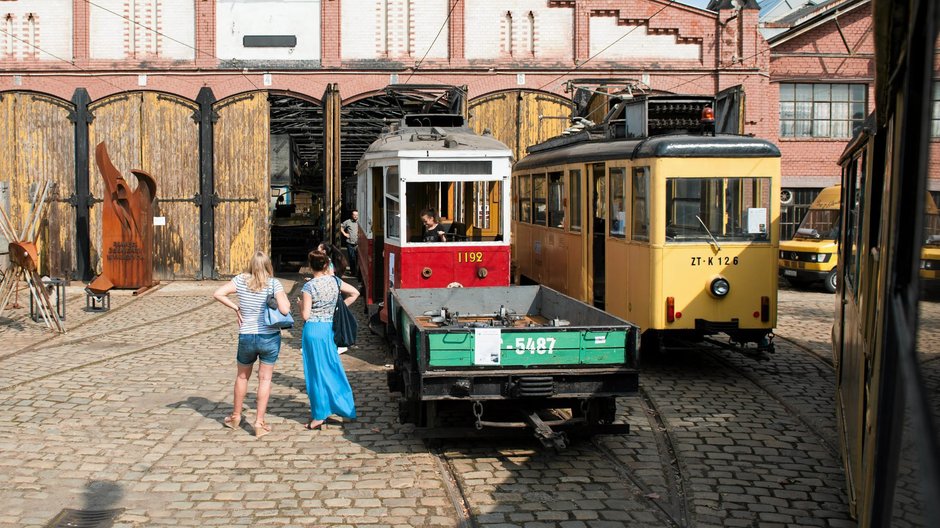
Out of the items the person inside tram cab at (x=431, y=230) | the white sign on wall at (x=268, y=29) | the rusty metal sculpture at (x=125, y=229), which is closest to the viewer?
the person inside tram cab at (x=431, y=230)

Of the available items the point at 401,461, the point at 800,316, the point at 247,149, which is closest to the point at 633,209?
the point at 401,461

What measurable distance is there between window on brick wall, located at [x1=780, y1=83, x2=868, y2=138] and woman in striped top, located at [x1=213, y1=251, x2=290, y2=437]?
21283 millimetres

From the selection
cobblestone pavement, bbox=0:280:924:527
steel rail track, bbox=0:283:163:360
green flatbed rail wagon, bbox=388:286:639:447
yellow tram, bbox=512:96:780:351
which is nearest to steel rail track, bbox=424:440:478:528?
cobblestone pavement, bbox=0:280:924:527

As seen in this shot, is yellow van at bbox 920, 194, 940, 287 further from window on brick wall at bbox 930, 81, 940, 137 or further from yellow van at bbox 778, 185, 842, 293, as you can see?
yellow van at bbox 778, 185, 842, 293

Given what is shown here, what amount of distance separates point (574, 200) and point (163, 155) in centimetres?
1285

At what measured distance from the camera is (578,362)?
7.85 m

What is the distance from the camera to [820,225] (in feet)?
71.7

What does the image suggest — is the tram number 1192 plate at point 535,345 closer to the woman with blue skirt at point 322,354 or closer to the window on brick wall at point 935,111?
the woman with blue skirt at point 322,354

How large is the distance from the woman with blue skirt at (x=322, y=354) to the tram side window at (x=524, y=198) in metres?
8.29

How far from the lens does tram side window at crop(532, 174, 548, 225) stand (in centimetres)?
1565

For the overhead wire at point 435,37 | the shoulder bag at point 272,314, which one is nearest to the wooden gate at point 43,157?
the overhead wire at point 435,37

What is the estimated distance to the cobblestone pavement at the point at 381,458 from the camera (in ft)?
21.8

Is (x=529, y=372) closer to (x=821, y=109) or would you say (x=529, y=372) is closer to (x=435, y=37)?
(x=435, y=37)

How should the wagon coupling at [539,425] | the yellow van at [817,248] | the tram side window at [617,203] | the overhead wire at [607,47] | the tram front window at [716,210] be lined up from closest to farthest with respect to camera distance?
the wagon coupling at [539,425], the tram front window at [716,210], the tram side window at [617,203], the yellow van at [817,248], the overhead wire at [607,47]
